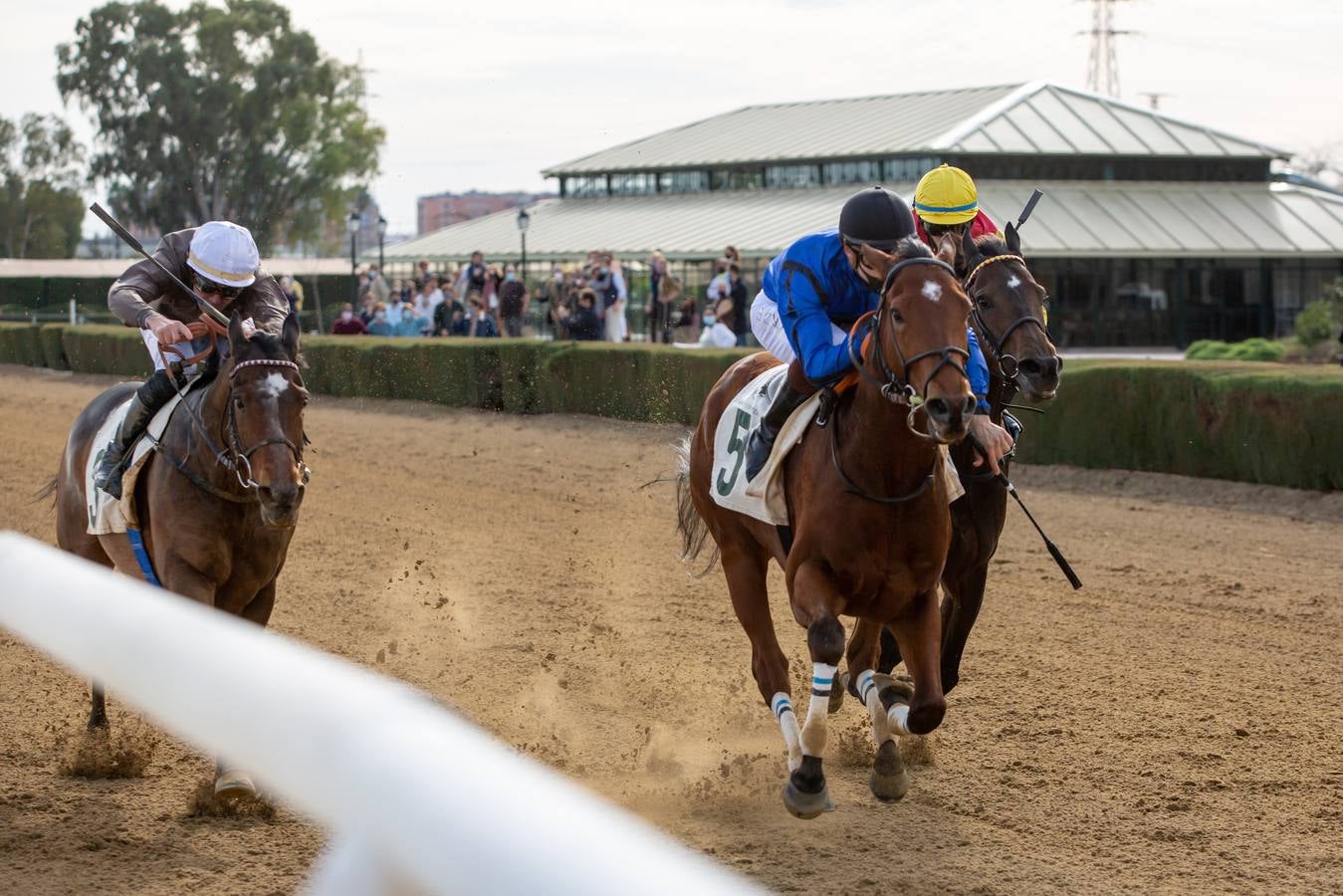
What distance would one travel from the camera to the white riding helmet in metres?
5.37

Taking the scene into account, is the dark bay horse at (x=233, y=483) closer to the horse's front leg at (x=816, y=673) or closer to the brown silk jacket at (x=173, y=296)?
the brown silk jacket at (x=173, y=296)

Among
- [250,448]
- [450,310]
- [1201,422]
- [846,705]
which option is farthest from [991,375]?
[450,310]

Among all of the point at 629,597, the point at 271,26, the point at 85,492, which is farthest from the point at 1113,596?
the point at 271,26

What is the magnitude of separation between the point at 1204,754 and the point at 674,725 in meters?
1.86

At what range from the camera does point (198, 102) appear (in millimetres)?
59781

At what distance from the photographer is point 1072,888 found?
409 cm

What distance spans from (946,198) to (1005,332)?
564mm

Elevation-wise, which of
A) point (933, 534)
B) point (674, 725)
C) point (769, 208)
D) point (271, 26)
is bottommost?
point (674, 725)

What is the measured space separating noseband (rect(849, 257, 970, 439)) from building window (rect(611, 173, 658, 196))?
3303 centimetres

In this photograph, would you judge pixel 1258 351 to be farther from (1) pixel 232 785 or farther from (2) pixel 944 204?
(1) pixel 232 785

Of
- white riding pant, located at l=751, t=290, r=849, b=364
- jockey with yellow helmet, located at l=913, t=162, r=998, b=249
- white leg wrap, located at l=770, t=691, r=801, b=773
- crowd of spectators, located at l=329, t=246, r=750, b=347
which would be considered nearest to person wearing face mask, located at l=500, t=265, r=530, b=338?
crowd of spectators, located at l=329, t=246, r=750, b=347

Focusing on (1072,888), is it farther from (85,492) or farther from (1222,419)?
(1222,419)

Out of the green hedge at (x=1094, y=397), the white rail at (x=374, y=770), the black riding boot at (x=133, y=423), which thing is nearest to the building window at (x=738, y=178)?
the green hedge at (x=1094, y=397)

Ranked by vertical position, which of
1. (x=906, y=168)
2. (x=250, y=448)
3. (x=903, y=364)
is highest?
(x=906, y=168)
